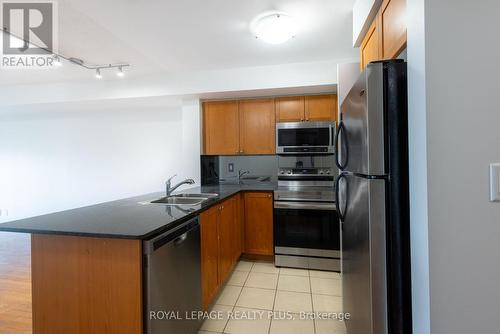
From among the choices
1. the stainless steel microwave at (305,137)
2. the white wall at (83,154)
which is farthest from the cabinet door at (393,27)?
the white wall at (83,154)

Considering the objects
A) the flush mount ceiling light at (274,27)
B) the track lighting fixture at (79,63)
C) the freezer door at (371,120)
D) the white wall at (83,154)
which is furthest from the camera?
the white wall at (83,154)

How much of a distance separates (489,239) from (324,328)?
1464 mm

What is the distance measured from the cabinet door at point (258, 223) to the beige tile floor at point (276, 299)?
21 cm

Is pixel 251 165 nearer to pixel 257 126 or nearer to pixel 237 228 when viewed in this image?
pixel 257 126

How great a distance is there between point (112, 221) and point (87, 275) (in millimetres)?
294

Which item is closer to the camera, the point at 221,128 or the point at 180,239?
the point at 180,239

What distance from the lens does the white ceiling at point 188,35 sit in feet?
5.81

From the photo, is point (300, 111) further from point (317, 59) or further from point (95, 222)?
point (95, 222)

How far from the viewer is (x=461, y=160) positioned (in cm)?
75

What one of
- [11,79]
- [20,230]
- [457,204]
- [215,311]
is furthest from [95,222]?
[11,79]

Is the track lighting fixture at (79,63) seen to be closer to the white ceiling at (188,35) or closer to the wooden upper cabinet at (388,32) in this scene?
the white ceiling at (188,35)

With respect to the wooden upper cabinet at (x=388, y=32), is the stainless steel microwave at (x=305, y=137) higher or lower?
lower

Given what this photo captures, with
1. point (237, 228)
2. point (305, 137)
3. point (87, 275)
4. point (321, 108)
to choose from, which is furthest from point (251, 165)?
point (87, 275)

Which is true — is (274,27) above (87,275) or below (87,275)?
above
